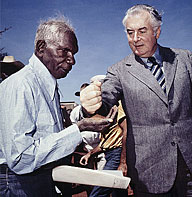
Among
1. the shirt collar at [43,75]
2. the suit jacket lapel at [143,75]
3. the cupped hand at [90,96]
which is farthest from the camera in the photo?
the suit jacket lapel at [143,75]

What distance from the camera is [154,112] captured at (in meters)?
0.84

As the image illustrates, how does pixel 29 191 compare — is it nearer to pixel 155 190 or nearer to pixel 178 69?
pixel 155 190

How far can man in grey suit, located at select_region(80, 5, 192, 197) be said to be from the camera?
83cm

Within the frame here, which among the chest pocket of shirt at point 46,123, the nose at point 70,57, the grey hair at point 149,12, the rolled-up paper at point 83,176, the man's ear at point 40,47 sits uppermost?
the grey hair at point 149,12

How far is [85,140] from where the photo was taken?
1.50 m

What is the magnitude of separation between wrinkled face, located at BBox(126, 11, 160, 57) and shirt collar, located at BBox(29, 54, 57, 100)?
0.45 metres

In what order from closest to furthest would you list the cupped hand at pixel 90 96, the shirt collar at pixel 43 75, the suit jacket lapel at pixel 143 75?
the cupped hand at pixel 90 96, the shirt collar at pixel 43 75, the suit jacket lapel at pixel 143 75

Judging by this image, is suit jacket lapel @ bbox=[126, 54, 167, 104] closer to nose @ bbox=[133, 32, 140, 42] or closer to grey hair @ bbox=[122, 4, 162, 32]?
nose @ bbox=[133, 32, 140, 42]

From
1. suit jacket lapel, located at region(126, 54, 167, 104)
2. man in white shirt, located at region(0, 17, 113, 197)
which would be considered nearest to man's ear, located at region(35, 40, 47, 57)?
man in white shirt, located at region(0, 17, 113, 197)

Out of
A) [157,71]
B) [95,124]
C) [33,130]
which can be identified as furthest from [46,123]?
[157,71]

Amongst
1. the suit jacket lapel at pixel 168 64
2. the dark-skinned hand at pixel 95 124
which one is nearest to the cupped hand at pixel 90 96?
the dark-skinned hand at pixel 95 124

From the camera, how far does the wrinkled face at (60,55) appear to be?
76 centimetres

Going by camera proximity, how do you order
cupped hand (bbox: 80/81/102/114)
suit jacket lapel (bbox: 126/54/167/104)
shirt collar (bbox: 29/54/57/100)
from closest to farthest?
cupped hand (bbox: 80/81/102/114) → shirt collar (bbox: 29/54/57/100) → suit jacket lapel (bbox: 126/54/167/104)

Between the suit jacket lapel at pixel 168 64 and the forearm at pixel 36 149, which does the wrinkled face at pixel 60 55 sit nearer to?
the forearm at pixel 36 149
